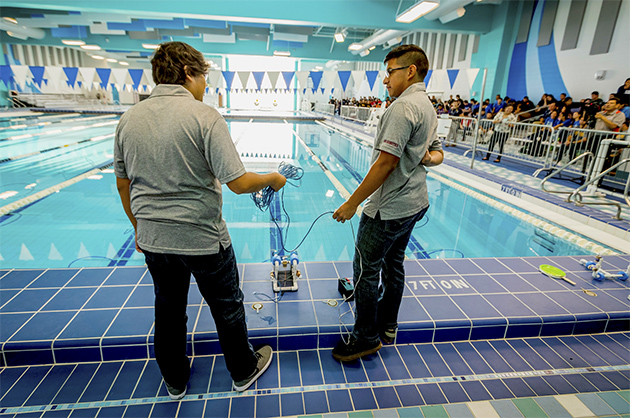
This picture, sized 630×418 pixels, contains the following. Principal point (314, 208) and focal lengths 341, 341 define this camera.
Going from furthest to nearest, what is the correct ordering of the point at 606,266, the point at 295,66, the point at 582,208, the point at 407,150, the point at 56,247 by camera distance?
the point at 295,66 < the point at 582,208 < the point at 56,247 < the point at 606,266 < the point at 407,150

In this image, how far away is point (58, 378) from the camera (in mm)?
1603

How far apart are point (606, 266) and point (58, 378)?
3600 mm

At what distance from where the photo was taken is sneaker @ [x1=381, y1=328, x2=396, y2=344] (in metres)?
1.85

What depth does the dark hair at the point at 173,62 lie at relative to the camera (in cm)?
108

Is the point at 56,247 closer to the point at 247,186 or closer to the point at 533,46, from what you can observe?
the point at 247,186

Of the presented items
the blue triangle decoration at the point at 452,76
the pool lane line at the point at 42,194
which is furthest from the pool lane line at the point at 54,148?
the blue triangle decoration at the point at 452,76

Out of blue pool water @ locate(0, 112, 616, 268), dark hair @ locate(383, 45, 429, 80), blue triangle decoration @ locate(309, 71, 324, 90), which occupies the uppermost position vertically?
blue triangle decoration @ locate(309, 71, 324, 90)

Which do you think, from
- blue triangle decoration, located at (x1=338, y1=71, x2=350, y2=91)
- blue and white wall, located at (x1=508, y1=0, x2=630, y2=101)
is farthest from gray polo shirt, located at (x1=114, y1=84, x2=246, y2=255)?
blue triangle decoration, located at (x1=338, y1=71, x2=350, y2=91)

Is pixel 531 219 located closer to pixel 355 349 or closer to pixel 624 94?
pixel 355 349

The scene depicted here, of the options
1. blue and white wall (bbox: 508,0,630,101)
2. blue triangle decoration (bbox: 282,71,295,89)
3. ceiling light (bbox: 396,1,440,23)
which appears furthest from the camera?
blue triangle decoration (bbox: 282,71,295,89)

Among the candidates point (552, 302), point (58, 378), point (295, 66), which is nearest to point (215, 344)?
point (58, 378)

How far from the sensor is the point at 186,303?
1379 millimetres

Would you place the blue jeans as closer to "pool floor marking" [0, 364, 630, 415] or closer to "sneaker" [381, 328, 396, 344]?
"sneaker" [381, 328, 396, 344]

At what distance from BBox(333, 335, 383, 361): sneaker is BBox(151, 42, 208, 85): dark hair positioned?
4.63 ft
